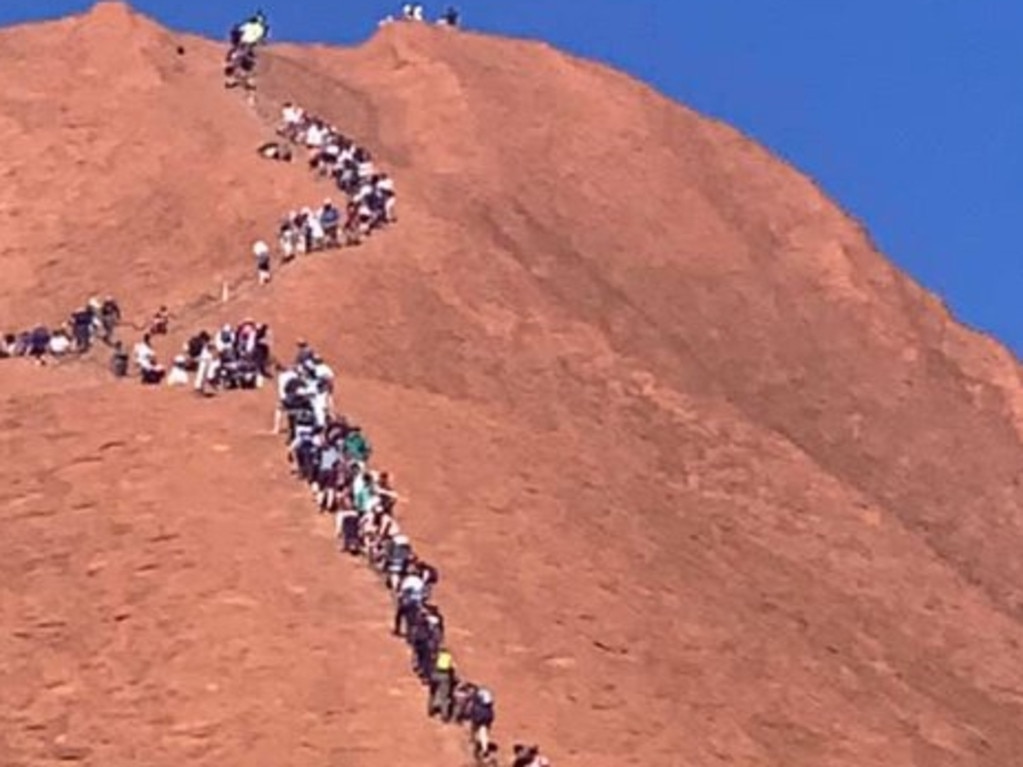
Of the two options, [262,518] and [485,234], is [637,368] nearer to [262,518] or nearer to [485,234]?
[485,234]

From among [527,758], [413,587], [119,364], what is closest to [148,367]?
[119,364]

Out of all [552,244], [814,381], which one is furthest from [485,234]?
[814,381]

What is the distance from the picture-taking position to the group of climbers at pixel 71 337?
6250cm

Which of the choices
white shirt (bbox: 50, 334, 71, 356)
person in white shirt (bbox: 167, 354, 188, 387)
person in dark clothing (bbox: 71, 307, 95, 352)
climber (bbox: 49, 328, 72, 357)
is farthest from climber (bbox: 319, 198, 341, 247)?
person in white shirt (bbox: 167, 354, 188, 387)

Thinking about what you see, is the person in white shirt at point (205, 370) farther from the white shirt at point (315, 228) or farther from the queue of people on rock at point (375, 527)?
the white shirt at point (315, 228)

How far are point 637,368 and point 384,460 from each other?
22.3 m

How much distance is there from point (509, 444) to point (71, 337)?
12565mm

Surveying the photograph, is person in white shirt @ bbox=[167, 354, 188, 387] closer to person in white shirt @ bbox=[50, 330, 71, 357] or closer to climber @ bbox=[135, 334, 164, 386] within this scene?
climber @ bbox=[135, 334, 164, 386]

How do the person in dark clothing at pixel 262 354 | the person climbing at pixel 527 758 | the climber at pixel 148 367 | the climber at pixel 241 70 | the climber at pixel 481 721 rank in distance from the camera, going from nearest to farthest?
the person climbing at pixel 527 758 < the climber at pixel 481 721 < the person in dark clothing at pixel 262 354 < the climber at pixel 148 367 < the climber at pixel 241 70

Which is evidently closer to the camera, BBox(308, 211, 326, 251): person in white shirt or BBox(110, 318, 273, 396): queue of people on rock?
BBox(110, 318, 273, 396): queue of people on rock

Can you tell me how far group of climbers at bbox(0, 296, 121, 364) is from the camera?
205 ft

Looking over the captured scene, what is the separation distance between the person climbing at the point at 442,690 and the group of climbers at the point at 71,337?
2316cm

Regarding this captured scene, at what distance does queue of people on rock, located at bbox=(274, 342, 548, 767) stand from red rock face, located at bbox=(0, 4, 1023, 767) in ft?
1.42

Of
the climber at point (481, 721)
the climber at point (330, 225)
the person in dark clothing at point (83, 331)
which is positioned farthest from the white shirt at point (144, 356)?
the climber at point (481, 721)
